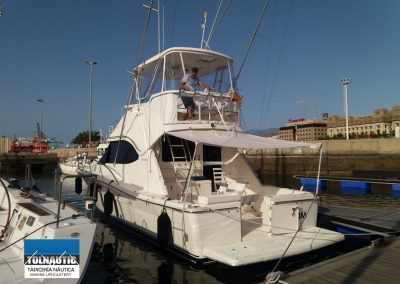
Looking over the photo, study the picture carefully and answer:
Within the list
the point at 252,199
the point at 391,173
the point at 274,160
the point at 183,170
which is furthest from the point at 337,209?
the point at 274,160

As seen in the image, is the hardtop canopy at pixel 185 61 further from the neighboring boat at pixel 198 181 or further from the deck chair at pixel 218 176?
the deck chair at pixel 218 176

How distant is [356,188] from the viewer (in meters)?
19.1

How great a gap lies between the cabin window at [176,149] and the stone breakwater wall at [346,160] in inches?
602

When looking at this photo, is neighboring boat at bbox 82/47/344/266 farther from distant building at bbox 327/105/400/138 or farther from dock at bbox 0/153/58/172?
distant building at bbox 327/105/400/138

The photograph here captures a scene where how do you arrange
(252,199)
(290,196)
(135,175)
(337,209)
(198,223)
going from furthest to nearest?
1. (337,209)
2. (135,175)
3. (252,199)
4. (290,196)
5. (198,223)

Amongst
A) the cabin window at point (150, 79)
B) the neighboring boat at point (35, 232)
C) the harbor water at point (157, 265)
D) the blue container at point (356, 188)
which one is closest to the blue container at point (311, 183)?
the blue container at point (356, 188)

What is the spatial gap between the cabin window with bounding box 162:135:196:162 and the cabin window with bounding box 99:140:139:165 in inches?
32.9

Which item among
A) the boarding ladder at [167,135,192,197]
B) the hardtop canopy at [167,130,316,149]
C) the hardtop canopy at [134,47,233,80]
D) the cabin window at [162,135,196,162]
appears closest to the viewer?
the hardtop canopy at [167,130,316,149]

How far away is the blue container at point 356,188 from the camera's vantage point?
729 inches

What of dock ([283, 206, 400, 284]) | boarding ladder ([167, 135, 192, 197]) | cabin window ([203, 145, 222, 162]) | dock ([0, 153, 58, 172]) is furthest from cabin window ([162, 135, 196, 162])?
dock ([0, 153, 58, 172])

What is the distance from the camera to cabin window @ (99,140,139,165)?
9.46 m

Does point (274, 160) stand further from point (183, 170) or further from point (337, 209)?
point (183, 170)

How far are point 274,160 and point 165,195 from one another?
912 inches

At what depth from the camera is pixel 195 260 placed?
6.30 metres
